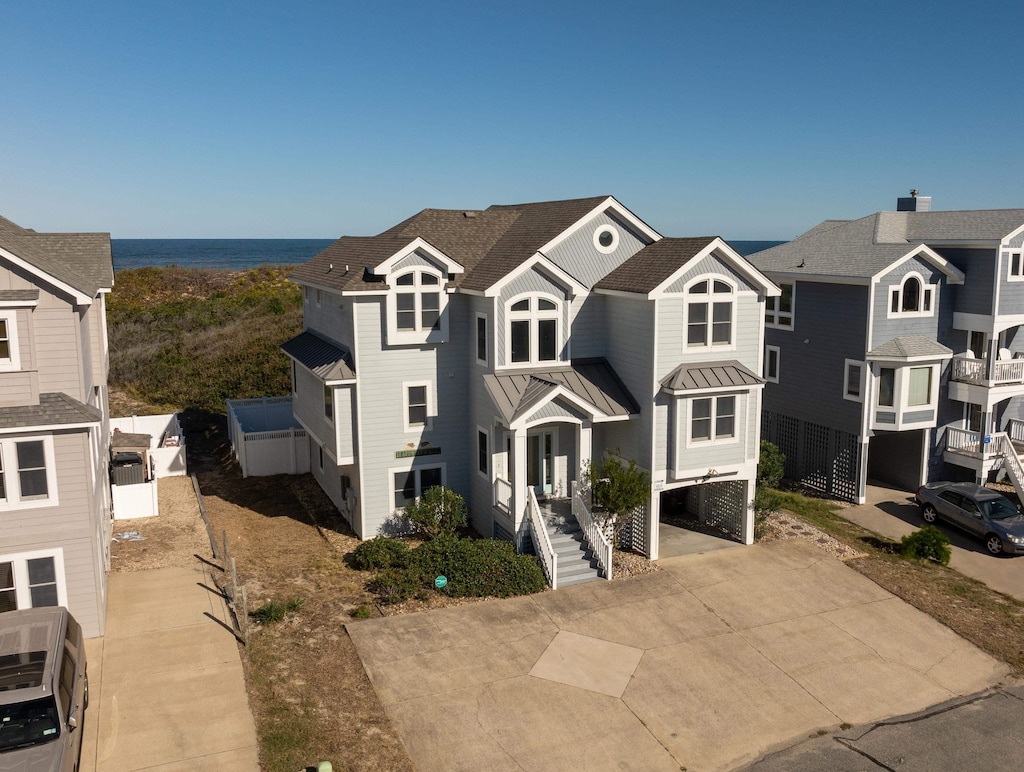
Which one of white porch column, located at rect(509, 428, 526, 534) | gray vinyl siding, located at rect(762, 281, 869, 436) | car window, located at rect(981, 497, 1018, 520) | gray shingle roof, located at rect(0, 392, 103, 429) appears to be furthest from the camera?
gray vinyl siding, located at rect(762, 281, 869, 436)

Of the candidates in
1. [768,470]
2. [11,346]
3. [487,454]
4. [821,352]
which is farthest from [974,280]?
[11,346]

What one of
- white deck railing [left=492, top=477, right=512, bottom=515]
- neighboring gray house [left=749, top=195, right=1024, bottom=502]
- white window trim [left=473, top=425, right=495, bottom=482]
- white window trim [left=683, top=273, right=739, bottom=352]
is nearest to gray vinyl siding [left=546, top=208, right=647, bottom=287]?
white window trim [left=683, top=273, right=739, bottom=352]

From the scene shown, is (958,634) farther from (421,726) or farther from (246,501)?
(246,501)

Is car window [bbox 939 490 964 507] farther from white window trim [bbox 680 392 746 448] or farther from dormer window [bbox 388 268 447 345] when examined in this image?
dormer window [bbox 388 268 447 345]

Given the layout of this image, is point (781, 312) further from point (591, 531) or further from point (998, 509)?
point (591, 531)

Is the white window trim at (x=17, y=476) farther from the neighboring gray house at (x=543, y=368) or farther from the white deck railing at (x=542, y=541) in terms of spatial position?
the white deck railing at (x=542, y=541)

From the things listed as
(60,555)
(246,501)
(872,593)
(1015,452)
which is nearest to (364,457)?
(246,501)
